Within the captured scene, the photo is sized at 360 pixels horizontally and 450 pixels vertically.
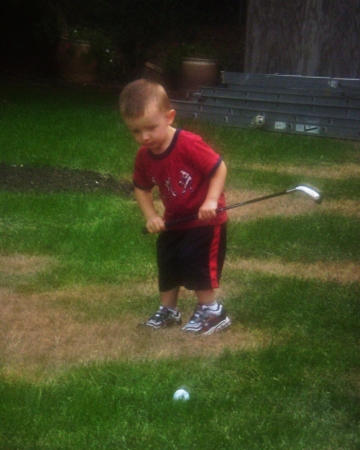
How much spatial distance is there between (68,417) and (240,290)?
1.96m

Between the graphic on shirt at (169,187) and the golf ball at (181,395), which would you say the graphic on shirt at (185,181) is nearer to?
the graphic on shirt at (169,187)

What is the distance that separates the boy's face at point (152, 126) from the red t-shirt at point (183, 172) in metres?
0.10

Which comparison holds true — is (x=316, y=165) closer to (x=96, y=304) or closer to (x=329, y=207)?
(x=329, y=207)

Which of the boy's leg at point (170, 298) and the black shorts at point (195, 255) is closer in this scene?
the black shorts at point (195, 255)

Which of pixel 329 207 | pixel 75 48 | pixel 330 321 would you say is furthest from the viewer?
pixel 75 48

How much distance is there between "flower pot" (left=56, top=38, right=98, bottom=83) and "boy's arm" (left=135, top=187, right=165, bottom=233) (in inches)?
570

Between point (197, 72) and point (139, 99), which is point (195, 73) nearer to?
point (197, 72)

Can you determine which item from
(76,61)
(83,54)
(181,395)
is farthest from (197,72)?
(181,395)

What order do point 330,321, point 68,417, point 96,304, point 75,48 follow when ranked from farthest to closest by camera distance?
point 75,48 → point 96,304 → point 330,321 → point 68,417

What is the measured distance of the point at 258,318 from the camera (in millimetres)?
4797

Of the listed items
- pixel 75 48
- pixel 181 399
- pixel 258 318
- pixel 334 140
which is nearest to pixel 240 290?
pixel 258 318

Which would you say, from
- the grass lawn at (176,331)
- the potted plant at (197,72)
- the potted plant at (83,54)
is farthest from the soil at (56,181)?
the potted plant at (83,54)

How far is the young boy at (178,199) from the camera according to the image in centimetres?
433

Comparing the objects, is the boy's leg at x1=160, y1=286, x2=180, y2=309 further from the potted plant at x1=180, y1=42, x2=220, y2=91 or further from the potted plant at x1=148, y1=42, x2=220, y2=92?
the potted plant at x1=180, y1=42, x2=220, y2=91
